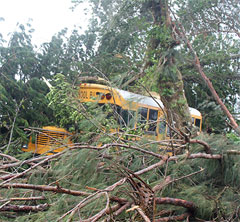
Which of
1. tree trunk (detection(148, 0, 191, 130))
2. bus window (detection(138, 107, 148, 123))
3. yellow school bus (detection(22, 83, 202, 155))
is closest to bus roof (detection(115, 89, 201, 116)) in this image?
yellow school bus (detection(22, 83, 202, 155))

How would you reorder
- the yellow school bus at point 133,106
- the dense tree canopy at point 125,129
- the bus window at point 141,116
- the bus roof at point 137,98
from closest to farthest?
the dense tree canopy at point 125,129, the bus roof at point 137,98, the yellow school bus at point 133,106, the bus window at point 141,116

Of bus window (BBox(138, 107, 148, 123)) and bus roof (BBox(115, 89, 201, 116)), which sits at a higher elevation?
bus roof (BBox(115, 89, 201, 116))

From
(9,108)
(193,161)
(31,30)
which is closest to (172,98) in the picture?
(193,161)

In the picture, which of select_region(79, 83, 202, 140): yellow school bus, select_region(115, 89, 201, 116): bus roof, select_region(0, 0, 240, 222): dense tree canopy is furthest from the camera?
select_region(79, 83, 202, 140): yellow school bus

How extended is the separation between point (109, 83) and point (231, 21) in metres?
5.09

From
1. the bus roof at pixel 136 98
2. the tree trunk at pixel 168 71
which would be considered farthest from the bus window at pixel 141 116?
the tree trunk at pixel 168 71

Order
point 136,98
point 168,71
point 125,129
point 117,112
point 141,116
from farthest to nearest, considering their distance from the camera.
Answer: point 117,112, point 168,71, point 141,116, point 125,129, point 136,98

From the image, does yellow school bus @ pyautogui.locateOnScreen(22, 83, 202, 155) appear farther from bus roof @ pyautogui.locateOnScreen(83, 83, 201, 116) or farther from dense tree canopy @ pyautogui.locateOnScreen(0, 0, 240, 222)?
dense tree canopy @ pyautogui.locateOnScreen(0, 0, 240, 222)

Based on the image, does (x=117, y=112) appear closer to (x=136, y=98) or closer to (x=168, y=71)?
(x=168, y=71)

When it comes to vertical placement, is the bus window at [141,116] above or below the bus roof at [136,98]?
below

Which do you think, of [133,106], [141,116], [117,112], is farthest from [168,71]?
[133,106]

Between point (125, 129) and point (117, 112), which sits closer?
point (125, 129)

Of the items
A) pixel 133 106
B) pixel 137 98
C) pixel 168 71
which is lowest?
pixel 133 106

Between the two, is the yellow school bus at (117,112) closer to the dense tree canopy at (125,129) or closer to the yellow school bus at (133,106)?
the yellow school bus at (133,106)
